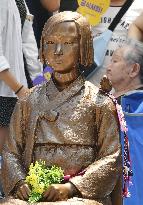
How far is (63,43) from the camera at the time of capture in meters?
3.07

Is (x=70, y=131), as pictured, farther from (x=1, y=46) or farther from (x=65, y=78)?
(x=1, y=46)

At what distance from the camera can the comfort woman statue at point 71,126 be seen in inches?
120

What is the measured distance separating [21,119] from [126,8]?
1.85 metres

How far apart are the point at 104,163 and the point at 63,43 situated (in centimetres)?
58

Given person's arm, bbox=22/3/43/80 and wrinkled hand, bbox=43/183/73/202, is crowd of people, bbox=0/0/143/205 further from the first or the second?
person's arm, bbox=22/3/43/80

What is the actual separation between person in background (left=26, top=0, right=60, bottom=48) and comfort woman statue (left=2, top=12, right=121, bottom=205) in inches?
64.1

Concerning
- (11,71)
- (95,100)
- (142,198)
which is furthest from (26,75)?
(95,100)

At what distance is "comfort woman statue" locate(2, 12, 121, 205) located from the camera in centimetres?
304

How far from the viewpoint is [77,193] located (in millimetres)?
2955

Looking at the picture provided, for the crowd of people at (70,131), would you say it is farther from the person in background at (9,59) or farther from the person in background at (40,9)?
the person in background at (40,9)

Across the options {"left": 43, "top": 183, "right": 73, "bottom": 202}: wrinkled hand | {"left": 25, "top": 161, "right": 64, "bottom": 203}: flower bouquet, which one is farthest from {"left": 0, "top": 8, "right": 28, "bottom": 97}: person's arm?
{"left": 43, "top": 183, "right": 73, "bottom": 202}: wrinkled hand

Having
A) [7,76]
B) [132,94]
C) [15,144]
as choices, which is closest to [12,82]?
[7,76]

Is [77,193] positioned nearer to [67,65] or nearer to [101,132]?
[101,132]

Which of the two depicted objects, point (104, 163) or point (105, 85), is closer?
point (104, 163)
